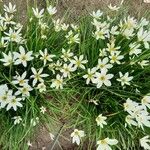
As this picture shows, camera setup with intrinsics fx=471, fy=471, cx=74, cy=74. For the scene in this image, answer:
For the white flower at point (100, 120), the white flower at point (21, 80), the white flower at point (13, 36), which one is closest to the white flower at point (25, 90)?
the white flower at point (21, 80)

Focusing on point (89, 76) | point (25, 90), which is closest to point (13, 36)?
point (25, 90)

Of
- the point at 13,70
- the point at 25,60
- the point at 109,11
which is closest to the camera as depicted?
the point at 25,60

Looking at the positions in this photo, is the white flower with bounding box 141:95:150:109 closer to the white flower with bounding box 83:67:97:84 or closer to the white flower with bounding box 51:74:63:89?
the white flower with bounding box 83:67:97:84

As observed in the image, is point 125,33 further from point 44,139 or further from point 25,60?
point 44,139

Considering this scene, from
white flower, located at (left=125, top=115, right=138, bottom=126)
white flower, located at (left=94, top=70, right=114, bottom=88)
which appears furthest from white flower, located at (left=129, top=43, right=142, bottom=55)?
white flower, located at (left=125, top=115, right=138, bottom=126)

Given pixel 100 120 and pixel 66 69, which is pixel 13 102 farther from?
pixel 100 120

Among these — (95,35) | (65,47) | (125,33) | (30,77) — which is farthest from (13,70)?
(125,33)

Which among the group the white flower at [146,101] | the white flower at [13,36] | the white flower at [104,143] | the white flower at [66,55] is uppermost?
the white flower at [13,36]

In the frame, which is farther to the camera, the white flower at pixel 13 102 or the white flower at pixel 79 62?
the white flower at pixel 79 62

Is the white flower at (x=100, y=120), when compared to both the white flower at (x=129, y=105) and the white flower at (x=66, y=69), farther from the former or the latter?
the white flower at (x=66, y=69)

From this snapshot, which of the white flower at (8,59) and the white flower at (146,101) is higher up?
the white flower at (8,59)

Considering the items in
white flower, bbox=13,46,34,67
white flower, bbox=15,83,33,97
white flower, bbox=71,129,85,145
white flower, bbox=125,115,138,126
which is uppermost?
white flower, bbox=13,46,34,67
